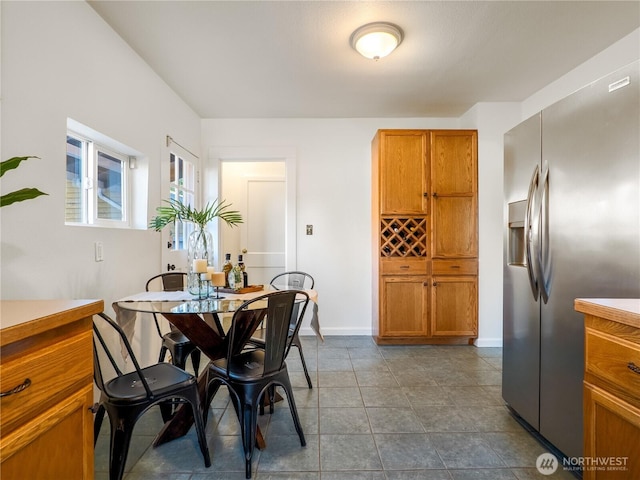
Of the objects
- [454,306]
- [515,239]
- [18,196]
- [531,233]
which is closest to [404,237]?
[454,306]

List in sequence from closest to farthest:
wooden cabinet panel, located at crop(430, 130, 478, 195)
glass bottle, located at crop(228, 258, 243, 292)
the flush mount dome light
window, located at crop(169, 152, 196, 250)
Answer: the flush mount dome light → glass bottle, located at crop(228, 258, 243, 292) → window, located at crop(169, 152, 196, 250) → wooden cabinet panel, located at crop(430, 130, 478, 195)

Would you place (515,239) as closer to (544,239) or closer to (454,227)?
(544,239)

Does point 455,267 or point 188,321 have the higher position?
point 455,267

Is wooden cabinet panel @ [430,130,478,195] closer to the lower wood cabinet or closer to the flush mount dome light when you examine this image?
the lower wood cabinet

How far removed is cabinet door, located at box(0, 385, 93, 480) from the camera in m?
0.81

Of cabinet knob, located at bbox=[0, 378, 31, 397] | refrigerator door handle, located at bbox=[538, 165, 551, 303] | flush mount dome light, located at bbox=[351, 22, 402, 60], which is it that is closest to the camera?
cabinet knob, located at bbox=[0, 378, 31, 397]

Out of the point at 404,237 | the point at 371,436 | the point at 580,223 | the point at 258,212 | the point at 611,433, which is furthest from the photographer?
the point at 258,212

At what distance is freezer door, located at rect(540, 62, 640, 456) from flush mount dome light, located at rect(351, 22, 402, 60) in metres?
1.10

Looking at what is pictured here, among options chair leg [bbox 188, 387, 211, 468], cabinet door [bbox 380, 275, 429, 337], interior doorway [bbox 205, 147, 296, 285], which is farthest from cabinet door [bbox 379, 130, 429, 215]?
chair leg [bbox 188, 387, 211, 468]

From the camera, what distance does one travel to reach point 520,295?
75.2 inches

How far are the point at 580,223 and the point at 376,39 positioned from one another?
167 cm

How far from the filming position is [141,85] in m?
2.49

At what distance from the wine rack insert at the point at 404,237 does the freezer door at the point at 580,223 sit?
1739 millimetres

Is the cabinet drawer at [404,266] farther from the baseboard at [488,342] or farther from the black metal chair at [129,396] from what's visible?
the black metal chair at [129,396]
